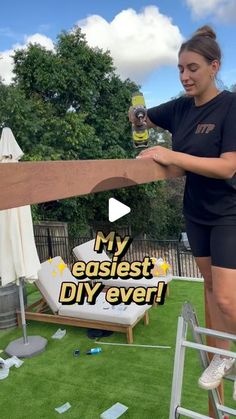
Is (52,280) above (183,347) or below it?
below

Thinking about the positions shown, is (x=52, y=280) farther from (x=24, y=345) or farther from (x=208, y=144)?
(x=208, y=144)

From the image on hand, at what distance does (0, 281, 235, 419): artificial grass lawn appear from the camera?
398cm

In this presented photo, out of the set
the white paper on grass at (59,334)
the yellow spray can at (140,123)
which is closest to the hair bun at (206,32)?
the yellow spray can at (140,123)

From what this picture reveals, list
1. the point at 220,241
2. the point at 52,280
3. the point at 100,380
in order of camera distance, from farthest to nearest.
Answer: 1. the point at 52,280
2. the point at 100,380
3. the point at 220,241

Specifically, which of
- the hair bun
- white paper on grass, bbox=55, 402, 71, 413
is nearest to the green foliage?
white paper on grass, bbox=55, 402, 71, 413

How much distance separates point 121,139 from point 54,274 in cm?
1086

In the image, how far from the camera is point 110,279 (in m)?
7.08

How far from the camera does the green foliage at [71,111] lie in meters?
13.2

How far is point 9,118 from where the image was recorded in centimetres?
1296

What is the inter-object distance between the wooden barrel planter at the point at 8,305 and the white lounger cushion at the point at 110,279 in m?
1.39

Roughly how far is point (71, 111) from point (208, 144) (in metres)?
13.9

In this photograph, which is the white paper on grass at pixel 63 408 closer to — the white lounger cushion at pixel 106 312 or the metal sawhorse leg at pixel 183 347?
the white lounger cushion at pixel 106 312

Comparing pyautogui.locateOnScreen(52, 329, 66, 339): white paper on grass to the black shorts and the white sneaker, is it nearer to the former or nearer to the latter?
the white sneaker

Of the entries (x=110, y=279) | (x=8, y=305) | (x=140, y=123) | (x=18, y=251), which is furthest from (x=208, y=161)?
(x=110, y=279)
